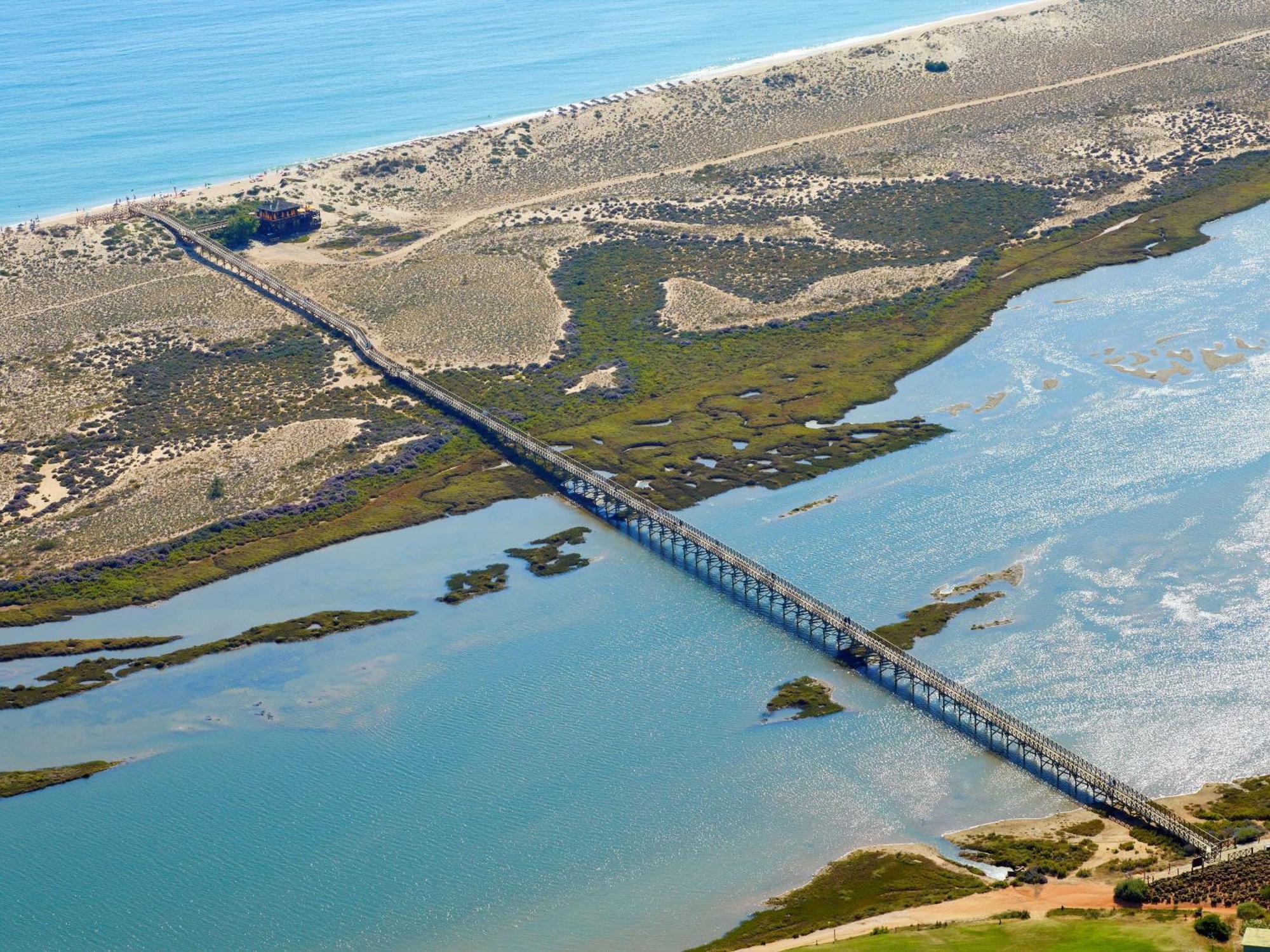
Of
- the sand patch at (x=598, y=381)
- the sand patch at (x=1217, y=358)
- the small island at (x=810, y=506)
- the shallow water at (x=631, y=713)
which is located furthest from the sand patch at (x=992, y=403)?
the sand patch at (x=598, y=381)

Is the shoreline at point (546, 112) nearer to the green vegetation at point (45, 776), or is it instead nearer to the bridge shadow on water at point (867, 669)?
the bridge shadow on water at point (867, 669)

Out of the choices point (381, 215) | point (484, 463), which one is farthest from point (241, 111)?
point (484, 463)

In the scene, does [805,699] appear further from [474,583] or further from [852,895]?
[474,583]

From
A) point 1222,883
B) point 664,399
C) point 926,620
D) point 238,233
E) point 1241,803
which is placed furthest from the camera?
point 238,233

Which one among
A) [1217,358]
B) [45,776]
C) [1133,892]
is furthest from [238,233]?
[1133,892]

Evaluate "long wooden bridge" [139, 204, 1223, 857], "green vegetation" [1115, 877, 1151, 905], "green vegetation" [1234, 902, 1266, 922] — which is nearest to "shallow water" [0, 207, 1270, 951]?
"long wooden bridge" [139, 204, 1223, 857]

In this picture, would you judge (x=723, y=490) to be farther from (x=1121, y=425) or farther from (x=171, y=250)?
(x=171, y=250)

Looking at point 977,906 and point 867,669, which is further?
point 867,669
